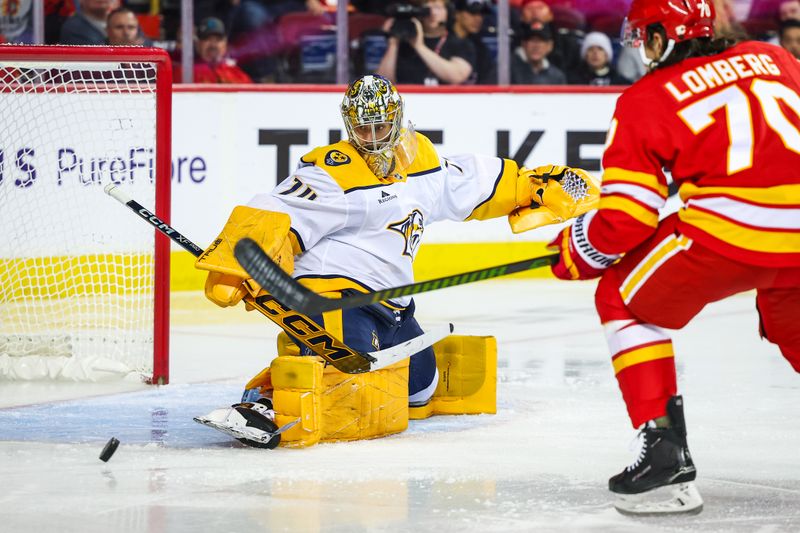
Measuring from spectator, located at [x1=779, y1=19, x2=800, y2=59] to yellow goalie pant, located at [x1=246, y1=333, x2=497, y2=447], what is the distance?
163 inches

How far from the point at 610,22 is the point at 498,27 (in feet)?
2.30

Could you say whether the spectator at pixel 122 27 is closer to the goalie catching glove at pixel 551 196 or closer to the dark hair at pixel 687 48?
the goalie catching glove at pixel 551 196

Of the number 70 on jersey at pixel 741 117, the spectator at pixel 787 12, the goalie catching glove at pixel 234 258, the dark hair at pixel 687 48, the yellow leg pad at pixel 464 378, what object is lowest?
the yellow leg pad at pixel 464 378

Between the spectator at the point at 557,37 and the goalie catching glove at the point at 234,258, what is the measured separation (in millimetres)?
3986

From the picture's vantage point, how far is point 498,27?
7133mm

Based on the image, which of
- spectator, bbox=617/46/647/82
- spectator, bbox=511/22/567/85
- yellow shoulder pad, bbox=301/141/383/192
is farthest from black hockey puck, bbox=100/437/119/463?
spectator, bbox=617/46/647/82

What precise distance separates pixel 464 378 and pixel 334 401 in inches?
21.5

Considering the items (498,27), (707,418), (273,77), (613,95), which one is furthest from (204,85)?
(707,418)

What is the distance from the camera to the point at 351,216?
366 cm

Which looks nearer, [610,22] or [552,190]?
[552,190]

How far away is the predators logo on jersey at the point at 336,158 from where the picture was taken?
12.1 feet

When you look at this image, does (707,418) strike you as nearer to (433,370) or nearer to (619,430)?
(619,430)

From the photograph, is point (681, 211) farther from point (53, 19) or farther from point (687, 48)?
point (53, 19)

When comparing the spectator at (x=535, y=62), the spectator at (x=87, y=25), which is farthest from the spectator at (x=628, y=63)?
→ the spectator at (x=87, y=25)
